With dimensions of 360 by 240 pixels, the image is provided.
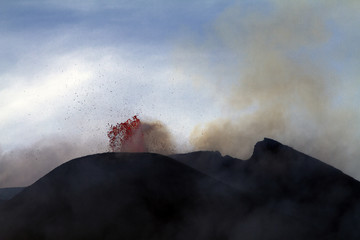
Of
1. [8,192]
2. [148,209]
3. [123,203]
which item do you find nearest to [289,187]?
[148,209]

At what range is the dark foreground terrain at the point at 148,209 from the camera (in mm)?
50469

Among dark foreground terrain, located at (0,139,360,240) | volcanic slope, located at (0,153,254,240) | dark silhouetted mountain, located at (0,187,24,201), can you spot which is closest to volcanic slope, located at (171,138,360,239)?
dark foreground terrain, located at (0,139,360,240)

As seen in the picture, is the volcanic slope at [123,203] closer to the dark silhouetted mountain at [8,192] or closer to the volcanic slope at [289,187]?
the volcanic slope at [289,187]

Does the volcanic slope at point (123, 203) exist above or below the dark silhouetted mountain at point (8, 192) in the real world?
below

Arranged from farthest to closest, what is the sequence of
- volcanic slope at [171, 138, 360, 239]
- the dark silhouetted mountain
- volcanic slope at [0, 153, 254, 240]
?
1. the dark silhouetted mountain
2. volcanic slope at [171, 138, 360, 239]
3. volcanic slope at [0, 153, 254, 240]

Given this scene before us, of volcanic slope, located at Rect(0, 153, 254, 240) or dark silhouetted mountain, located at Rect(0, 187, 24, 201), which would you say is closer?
Result: volcanic slope, located at Rect(0, 153, 254, 240)

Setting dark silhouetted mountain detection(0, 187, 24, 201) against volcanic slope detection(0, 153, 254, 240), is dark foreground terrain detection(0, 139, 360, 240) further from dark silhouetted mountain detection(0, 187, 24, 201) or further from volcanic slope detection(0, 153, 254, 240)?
dark silhouetted mountain detection(0, 187, 24, 201)

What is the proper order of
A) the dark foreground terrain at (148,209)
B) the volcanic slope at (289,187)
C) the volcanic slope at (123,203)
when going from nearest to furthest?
the volcanic slope at (123,203) → the dark foreground terrain at (148,209) → the volcanic slope at (289,187)

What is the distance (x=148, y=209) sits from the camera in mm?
52406

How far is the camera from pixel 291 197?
73.6 m

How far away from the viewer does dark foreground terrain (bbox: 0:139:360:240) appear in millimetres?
50469


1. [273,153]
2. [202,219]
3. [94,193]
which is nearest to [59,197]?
[94,193]

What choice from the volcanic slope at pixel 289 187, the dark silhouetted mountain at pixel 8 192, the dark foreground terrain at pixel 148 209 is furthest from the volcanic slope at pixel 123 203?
the dark silhouetted mountain at pixel 8 192

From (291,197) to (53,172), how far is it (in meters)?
37.0
